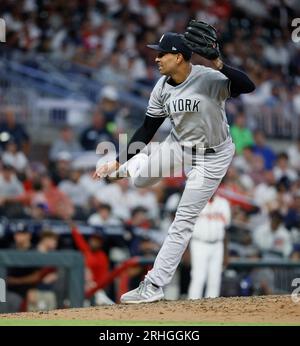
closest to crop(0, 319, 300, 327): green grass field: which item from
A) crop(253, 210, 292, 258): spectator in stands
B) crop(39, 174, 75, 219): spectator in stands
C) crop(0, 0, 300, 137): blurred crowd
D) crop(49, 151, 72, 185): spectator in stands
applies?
crop(39, 174, 75, 219): spectator in stands

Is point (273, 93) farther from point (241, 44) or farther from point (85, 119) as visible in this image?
point (85, 119)

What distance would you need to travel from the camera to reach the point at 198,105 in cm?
746

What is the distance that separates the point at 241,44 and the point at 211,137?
14006mm

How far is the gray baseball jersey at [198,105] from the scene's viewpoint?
7469mm

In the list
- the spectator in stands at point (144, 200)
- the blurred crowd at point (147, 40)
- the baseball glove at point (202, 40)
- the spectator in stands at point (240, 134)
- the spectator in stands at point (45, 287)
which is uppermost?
the blurred crowd at point (147, 40)

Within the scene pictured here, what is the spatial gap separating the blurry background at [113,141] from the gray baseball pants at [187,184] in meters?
3.99

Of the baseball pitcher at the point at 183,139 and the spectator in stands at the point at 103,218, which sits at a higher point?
the baseball pitcher at the point at 183,139

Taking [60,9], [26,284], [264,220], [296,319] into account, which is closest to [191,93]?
[296,319]

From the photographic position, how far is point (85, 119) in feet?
53.7

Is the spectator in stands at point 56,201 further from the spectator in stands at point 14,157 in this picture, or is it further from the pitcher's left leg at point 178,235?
the pitcher's left leg at point 178,235

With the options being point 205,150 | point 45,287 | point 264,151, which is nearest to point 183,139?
point 205,150

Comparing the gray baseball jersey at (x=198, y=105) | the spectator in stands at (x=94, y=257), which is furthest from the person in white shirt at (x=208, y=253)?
the gray baseball jersey at (x=198, y=105)

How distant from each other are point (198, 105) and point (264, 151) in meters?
9.75

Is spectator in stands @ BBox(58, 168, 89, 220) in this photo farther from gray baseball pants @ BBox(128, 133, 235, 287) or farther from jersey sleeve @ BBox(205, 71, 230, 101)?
jersey sleeve @ BBox(205, 71, 230, 101)
